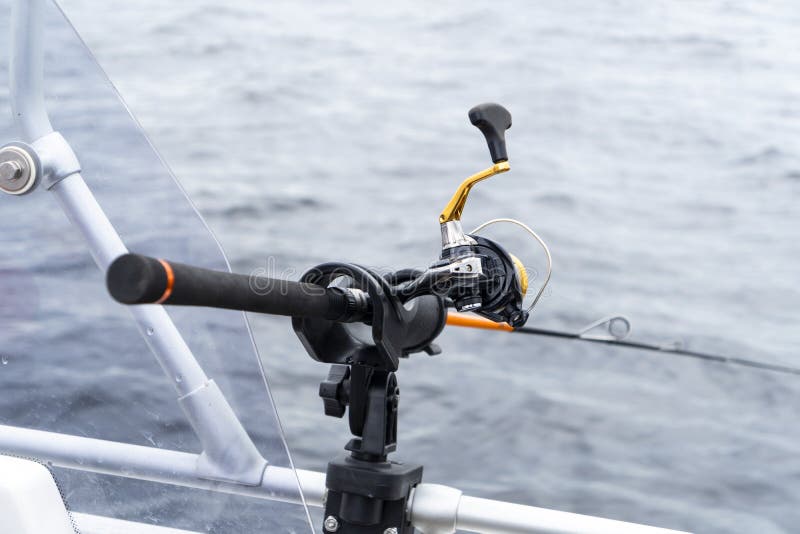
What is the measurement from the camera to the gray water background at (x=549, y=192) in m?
3.29

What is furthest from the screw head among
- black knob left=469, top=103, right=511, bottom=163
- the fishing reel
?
black knob left=469, top=103, right=511, bottom=163

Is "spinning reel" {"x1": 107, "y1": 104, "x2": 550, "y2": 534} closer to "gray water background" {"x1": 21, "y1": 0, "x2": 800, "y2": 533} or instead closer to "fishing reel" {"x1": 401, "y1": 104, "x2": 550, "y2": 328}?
"fishing reel" {"x1": 401, "y1": 104, "x2": 550, "y2": 328}

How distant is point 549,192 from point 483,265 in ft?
15.0

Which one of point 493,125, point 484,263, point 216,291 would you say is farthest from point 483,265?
point 216,291

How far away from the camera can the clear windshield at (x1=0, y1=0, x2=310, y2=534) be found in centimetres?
78

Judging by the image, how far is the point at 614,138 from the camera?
6188 mm

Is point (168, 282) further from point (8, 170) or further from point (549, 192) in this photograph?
point (549, 192)

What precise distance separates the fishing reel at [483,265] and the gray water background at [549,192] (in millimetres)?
2206

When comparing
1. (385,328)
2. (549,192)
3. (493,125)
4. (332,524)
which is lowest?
(549,192)

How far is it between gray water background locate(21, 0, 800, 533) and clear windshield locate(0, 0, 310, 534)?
226cm

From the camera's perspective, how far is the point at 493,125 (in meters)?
0.87

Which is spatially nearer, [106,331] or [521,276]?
[106,331]

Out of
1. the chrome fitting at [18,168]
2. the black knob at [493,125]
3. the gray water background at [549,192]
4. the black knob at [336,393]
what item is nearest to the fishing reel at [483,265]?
the black knob at [493,125]

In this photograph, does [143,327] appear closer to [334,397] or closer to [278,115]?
[334,397]
